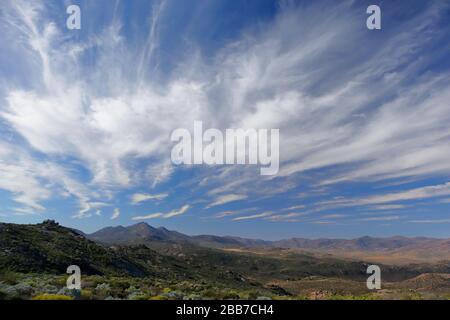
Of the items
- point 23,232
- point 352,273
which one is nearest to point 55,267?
point 23,232

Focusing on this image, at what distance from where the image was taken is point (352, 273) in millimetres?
192625

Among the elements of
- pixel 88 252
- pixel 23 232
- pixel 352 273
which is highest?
pixel 23 232

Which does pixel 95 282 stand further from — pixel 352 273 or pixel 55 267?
pixel 352 273

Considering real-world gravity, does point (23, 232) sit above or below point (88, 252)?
above

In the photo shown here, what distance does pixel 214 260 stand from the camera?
19788cm
